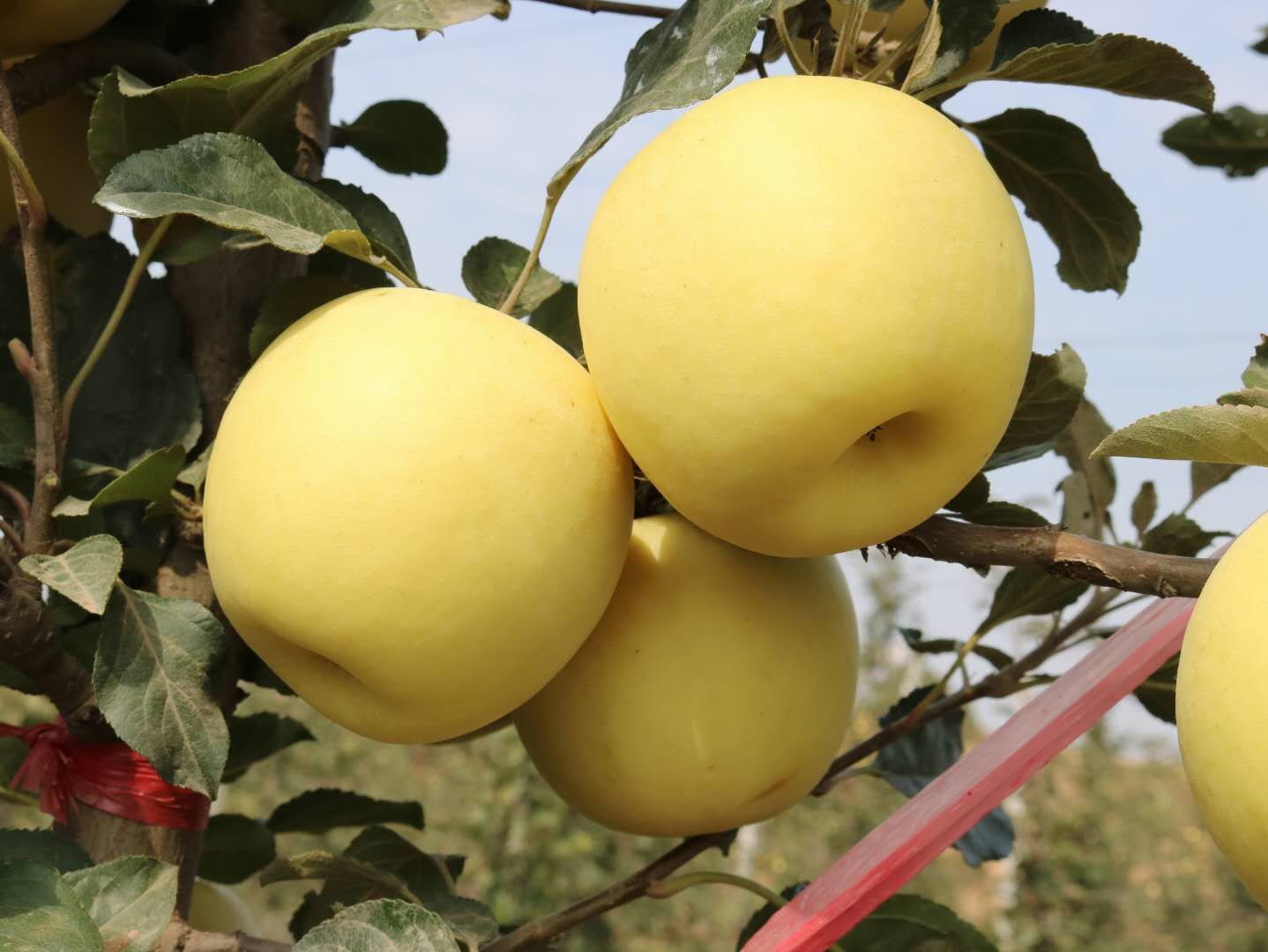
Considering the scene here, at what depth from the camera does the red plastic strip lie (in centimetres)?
60

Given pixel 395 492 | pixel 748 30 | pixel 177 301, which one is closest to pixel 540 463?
pixel 395 492

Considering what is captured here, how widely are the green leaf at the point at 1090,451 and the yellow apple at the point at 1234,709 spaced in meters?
0.40

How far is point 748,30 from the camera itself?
1.79 ft

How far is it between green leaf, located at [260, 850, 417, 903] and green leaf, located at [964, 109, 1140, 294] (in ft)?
1.77

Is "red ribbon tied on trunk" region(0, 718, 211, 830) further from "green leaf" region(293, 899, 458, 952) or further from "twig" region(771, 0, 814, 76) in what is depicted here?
"twig" region(771, 0, 814, 76)

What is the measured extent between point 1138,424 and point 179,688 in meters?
0.47

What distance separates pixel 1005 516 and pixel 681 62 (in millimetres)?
286

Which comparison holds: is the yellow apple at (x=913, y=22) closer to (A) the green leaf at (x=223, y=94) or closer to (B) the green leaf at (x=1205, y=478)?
(A) the green leaf at (x=223, y=94)

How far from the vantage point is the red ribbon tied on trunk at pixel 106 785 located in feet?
2.29

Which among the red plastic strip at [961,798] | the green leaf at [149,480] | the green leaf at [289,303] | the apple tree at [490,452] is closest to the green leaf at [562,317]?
the apple tree at [490,452]

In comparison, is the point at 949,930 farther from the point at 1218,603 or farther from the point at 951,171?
the point at 951,171

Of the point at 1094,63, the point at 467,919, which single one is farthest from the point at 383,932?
the point at 1094,63

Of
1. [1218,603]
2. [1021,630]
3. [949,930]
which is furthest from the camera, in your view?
[1021,630]

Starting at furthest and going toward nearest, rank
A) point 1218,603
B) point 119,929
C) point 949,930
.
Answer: point 949,930, point 119,929, point 1218,603
